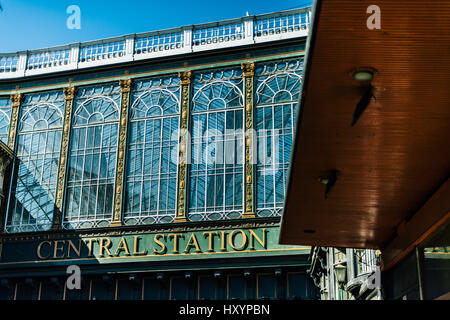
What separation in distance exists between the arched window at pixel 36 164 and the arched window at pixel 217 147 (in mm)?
6500

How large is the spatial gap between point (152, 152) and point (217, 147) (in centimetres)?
286

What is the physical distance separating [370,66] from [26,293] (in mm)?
23376

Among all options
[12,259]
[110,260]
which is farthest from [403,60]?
[12,259]

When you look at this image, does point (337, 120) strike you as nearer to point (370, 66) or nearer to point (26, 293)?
point (370, 66)

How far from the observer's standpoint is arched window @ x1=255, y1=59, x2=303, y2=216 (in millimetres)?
24453

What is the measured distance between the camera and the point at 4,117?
2894cm

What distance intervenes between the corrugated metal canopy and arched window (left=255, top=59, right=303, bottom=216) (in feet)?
40.2

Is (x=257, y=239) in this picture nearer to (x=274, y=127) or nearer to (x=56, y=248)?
(x=274, y=127)

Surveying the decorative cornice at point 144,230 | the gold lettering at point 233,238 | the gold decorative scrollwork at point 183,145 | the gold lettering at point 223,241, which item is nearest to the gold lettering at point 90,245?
the decorative cornice at point 144,230

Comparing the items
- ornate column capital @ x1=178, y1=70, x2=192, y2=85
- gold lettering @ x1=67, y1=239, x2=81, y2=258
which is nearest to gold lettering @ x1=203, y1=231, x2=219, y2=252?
gold lettering @ x1=67, y1=239, x2=81, y2=258

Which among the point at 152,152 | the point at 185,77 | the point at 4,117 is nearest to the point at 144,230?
the point at 152,152

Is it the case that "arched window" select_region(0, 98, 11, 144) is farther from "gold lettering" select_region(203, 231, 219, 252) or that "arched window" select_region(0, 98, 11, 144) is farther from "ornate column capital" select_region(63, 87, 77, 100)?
"gold lettering" select_region(203, 231, 219, 252)
